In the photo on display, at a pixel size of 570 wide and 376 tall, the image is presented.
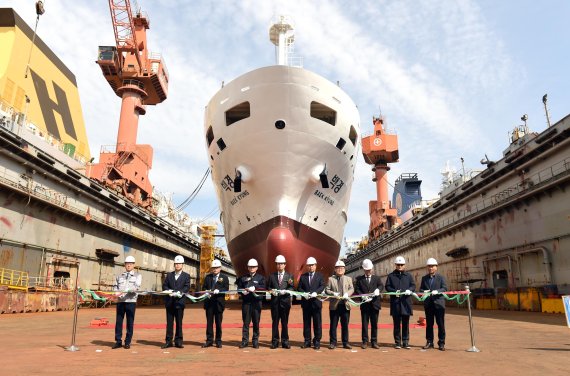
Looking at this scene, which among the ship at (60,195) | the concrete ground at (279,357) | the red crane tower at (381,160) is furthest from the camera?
the red crane tower at (381,160)

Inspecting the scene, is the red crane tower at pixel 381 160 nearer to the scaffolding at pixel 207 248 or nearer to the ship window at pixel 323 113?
the scaffolding at pixel 207 248

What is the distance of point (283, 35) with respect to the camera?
2378 centimetres

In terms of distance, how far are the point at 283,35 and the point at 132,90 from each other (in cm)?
1603

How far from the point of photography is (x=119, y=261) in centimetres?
2378

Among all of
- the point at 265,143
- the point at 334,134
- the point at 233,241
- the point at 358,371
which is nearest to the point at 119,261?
the point at 233,241

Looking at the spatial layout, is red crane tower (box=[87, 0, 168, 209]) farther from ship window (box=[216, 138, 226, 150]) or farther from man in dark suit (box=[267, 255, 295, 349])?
man in dark suit (box=[267, 255, 295, 349])

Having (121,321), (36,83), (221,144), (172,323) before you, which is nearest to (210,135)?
(221,144)

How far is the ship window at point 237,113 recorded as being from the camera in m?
16.4

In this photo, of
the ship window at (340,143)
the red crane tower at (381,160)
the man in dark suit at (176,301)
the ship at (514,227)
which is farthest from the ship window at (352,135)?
the red crane tower at (381,160)

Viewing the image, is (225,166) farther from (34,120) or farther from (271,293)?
(34,120)

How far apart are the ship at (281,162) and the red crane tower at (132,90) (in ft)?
52.4

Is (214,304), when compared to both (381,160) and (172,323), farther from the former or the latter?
(381,160)

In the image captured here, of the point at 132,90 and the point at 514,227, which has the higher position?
the point at 132,90

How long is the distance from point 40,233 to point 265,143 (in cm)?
1076
